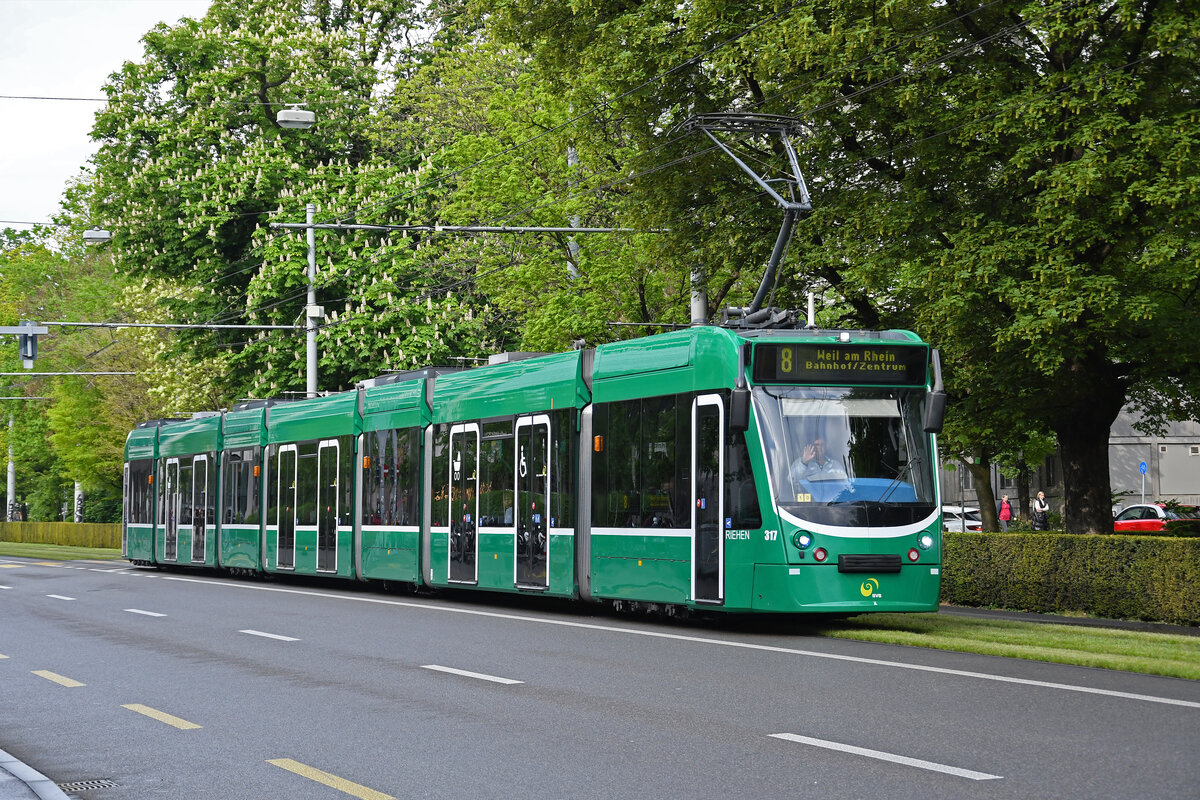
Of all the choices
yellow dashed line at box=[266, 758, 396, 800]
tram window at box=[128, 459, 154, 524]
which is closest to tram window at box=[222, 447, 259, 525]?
tram window at box=[128, 459, 154, 524]

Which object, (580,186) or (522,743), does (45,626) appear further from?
(580,186)

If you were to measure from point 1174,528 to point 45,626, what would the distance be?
21983mm

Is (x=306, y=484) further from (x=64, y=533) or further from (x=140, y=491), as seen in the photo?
(x=64, y=533)

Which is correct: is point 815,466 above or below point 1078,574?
above

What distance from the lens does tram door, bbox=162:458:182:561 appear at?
1471 inches

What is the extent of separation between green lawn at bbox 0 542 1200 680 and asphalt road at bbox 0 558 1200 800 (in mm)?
529

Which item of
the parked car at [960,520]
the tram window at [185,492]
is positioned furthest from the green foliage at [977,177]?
the parked car at [960,520]

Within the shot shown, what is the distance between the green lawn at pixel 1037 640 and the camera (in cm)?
1378

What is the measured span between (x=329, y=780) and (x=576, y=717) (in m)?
2.55

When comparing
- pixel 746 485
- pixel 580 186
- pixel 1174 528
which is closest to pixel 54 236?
pixel 580 186

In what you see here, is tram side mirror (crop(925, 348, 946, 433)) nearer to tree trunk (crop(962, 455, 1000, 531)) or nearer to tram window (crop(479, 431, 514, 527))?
tram window (crop(479, 431, 514, 527))

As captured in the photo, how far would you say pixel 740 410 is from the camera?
16.5 m

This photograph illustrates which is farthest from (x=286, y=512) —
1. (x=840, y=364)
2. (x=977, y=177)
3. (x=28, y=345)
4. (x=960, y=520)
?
(x=960, y=520)

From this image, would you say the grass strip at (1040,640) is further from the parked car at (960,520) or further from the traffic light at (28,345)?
the parked car at (960,520)
